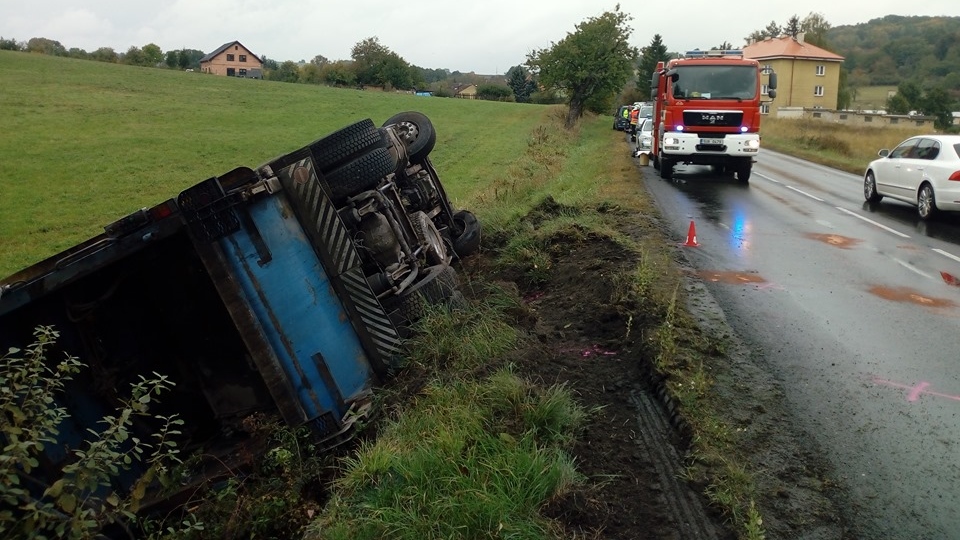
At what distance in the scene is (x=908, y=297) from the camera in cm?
802

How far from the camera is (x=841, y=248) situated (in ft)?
34.7

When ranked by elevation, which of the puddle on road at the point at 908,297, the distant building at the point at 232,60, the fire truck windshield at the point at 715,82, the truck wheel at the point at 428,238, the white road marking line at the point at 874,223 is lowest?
the white road marking line at the point at 874,223

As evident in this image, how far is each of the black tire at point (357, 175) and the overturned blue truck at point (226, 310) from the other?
184mm

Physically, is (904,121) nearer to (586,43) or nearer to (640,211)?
(586,43)

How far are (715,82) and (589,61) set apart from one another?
1150 inches

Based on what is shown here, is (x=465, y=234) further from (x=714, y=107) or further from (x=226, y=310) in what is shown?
(x=714, y=107)

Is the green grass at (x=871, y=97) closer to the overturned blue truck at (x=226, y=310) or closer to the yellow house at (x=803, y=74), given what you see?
the yellow house at (x=803, y=74)

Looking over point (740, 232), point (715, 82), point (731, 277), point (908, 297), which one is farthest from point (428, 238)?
point (715, 82)

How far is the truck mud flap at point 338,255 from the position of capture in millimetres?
5277

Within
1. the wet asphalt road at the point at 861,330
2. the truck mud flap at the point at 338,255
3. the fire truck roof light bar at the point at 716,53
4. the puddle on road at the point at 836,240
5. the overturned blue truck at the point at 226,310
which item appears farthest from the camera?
the fire truck roof light bar at the point at 716,53

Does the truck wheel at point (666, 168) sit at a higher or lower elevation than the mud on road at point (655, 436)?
lower

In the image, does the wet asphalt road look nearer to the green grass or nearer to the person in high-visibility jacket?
the person in high-visibility jacket

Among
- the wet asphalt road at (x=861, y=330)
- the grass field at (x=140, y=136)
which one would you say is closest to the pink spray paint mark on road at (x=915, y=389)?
the wet asphalt road at (x=861, y=330)

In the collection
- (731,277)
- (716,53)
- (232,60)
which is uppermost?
(232,60)
